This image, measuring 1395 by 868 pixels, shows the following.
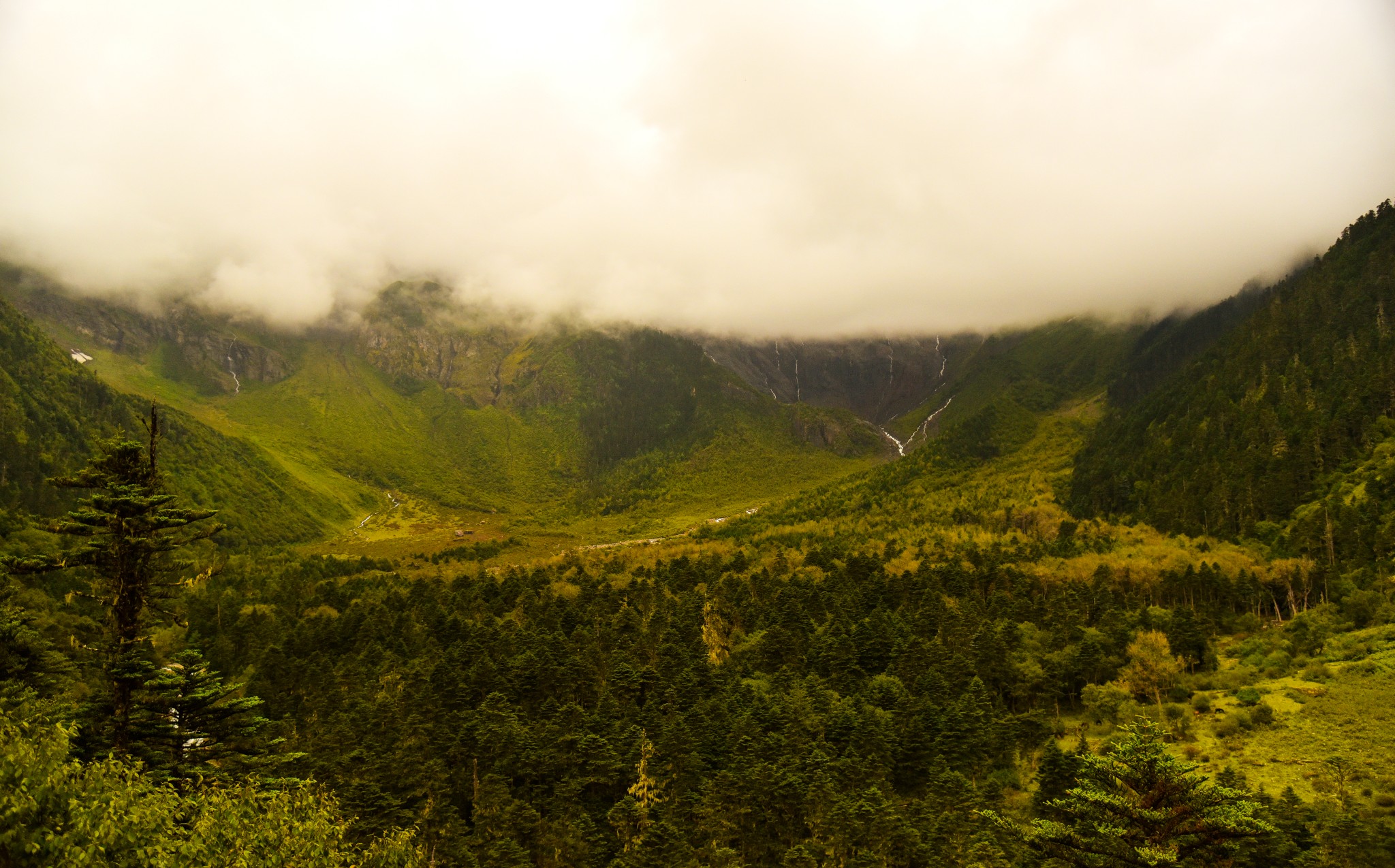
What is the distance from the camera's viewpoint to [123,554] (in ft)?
122

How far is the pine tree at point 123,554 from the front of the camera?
35.7 metres

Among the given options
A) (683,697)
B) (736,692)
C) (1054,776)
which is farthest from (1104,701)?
(683,697)

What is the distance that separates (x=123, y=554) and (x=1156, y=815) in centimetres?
5535

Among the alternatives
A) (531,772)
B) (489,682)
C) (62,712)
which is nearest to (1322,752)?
(531,772)

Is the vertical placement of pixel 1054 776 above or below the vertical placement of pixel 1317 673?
below

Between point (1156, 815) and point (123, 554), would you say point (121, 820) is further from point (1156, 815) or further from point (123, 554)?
point (1156, 815)

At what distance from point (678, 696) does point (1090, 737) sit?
179ft

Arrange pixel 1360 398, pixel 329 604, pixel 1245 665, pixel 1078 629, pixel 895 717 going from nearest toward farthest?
pixel 895 717 < pixel 1245 665 < pixel 1078 629 < pixel 329 604 < pixel 1360 398

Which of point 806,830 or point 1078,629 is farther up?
point 1078,629

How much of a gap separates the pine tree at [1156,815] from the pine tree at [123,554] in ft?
163

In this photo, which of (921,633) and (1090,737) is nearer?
(1090,737)

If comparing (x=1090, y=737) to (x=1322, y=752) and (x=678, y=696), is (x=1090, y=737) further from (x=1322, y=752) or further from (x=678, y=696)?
(x=678, y=696)

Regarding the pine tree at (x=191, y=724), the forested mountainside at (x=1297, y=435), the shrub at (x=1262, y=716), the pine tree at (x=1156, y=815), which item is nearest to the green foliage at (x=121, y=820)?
the pine tree at (x=191, y=724)

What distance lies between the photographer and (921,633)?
122 metres
